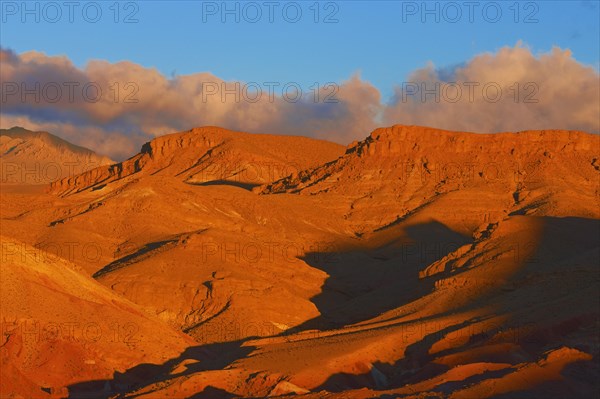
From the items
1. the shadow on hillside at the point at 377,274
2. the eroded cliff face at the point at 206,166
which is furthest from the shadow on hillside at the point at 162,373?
the eroded cliff face at the point at 206,166

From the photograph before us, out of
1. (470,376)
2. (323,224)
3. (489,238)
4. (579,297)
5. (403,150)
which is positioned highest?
(403,150)

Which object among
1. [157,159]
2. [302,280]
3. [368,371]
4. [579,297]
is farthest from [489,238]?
[157,159]

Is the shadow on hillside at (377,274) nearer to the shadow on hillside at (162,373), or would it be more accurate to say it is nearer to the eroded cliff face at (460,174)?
the eroded cliff face at (460,174)

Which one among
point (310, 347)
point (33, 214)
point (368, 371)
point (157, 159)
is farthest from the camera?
point (157, 159)

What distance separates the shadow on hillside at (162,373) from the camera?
186 ft

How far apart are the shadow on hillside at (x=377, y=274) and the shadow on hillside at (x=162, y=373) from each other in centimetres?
1303

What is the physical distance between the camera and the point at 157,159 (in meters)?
196

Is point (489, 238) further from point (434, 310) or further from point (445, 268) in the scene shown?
point (434, 310)

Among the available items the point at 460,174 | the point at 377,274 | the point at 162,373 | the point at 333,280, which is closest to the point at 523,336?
the point at 162,373

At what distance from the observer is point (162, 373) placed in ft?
200

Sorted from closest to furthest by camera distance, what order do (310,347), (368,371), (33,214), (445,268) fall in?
1. (368,371)
2. (310,347)
3. (445,268)
4. (33,214)

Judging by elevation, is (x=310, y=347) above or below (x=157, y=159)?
below

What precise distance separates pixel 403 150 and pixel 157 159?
5535 centimetres

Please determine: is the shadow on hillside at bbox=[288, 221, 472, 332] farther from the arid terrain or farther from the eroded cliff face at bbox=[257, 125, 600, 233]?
the eroded cliff face at bbox=[257, 125, 600, 233]
